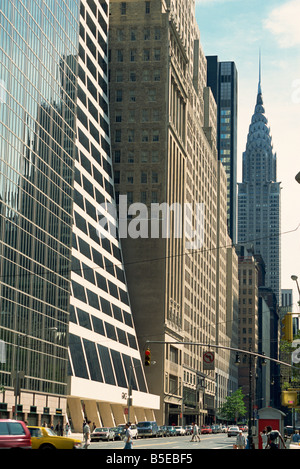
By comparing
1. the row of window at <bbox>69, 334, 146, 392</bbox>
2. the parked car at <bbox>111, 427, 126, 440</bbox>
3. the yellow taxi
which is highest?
the row of window at <bbox>69, 334, 146, 392</bbox>

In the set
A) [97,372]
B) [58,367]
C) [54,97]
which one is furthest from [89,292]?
[54,97]

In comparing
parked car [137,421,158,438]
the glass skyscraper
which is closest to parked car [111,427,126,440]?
the glass skyscraper

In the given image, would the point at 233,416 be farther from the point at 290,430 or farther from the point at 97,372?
the point at 97,372

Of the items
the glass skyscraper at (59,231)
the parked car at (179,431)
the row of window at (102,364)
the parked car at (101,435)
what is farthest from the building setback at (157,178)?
the parked car at (101,435)

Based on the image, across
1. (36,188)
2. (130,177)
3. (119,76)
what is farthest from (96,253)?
(119,76)

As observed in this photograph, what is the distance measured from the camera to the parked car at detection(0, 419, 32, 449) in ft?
86.4

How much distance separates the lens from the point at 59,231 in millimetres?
89312

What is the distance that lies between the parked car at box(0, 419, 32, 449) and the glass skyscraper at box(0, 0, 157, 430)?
38515 mm

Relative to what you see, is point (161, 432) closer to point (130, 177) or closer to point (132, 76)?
point (130, 177)

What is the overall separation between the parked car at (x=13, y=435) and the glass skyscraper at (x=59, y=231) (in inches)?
1516

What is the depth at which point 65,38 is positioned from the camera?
96.4 metres

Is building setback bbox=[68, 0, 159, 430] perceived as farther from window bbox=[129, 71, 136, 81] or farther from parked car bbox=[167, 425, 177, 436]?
parked car bbox=[167, 425, 177, 436]

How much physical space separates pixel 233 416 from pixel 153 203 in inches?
2817

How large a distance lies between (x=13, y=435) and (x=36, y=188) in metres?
56.6
